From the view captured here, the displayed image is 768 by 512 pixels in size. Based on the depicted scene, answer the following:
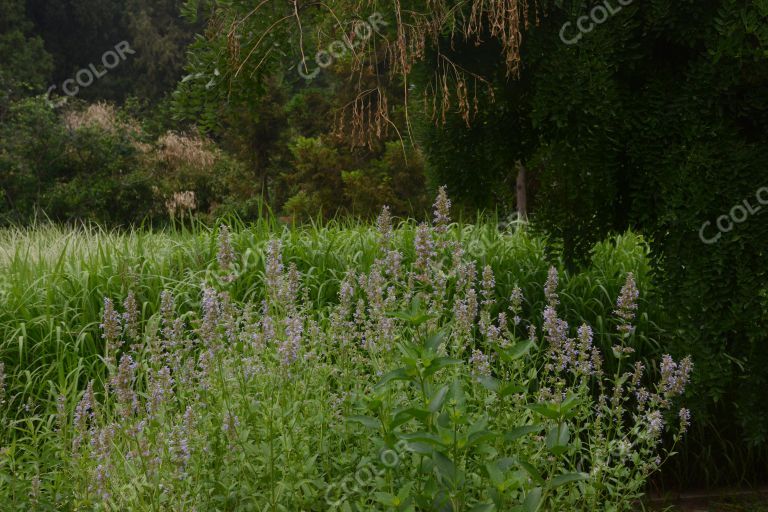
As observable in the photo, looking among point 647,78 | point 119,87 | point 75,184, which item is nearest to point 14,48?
point 119,87

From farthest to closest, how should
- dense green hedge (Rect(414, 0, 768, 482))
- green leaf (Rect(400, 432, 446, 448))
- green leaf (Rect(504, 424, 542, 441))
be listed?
dense green hedge (Rect(414, 0, 768, 482)) < green leaf (Rect(504, 424, 542, 441)) < green leaf (Rect(400, 432, 446, 448))

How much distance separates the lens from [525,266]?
235 inches

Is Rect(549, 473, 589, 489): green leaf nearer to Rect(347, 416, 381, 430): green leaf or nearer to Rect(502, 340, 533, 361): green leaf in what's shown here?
Rect(502, 340, 533, 361): green leaf

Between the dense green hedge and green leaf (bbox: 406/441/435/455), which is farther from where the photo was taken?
the dense green hedge

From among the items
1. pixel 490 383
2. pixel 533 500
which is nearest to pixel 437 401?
pixel 490 383

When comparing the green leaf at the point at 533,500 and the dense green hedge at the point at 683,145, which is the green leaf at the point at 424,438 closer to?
the green leaf at the point at 533,500

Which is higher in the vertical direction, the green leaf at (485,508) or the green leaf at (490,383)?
the green leaf at (490,383)

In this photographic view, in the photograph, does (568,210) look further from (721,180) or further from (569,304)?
(569,304)

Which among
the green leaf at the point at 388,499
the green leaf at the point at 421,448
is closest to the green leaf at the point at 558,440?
the green leaf at the point at 421,448

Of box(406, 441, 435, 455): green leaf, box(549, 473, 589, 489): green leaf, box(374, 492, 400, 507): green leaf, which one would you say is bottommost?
box(549, 473, 589, 489): green leaf

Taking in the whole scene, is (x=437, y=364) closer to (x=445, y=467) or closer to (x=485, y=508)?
(x=445, y=467)

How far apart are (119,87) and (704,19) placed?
2722 centimetres

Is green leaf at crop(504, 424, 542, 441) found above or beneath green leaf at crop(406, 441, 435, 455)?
beneath

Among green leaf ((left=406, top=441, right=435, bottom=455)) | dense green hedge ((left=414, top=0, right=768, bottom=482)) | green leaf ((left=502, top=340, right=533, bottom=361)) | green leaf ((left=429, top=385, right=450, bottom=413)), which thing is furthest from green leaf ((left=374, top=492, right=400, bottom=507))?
dense green hedge ((left=414, top=0, right=768, bottom=482))
